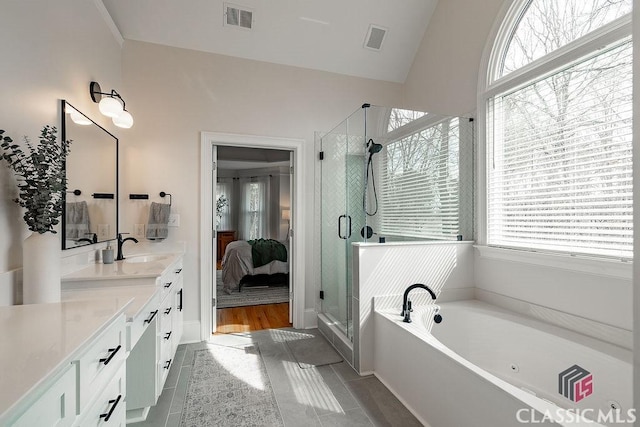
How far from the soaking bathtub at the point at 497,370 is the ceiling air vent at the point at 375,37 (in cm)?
266

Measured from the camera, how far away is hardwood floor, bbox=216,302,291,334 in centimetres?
328

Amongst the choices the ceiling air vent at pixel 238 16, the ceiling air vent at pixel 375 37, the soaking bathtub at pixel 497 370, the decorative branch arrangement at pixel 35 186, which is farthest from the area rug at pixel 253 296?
the ceiling air vent at pixel 375 37

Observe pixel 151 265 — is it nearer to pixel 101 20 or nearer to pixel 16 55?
pixel 16 55

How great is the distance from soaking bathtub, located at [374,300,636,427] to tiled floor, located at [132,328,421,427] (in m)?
0.12

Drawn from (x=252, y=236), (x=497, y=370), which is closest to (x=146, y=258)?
(x=497, y=370)

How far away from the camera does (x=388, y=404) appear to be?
1956 mm

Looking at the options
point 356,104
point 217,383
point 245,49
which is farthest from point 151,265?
point 356,104

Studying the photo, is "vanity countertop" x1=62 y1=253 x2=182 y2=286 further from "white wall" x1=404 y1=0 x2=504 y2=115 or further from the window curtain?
the window curtain

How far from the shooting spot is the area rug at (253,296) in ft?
13.5

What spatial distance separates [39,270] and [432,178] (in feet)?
8.63

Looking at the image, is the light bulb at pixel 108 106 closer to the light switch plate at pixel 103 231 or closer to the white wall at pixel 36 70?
the white wall at pixel 36 70

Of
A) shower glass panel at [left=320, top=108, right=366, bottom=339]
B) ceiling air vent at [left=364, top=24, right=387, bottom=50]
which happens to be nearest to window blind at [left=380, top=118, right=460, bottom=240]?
shower glass panel at [left=320, top=108, right=366, bottom=339]

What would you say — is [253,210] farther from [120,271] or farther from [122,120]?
[120,271]

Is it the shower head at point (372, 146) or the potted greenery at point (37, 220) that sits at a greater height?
the shower head at point (372, 146)
